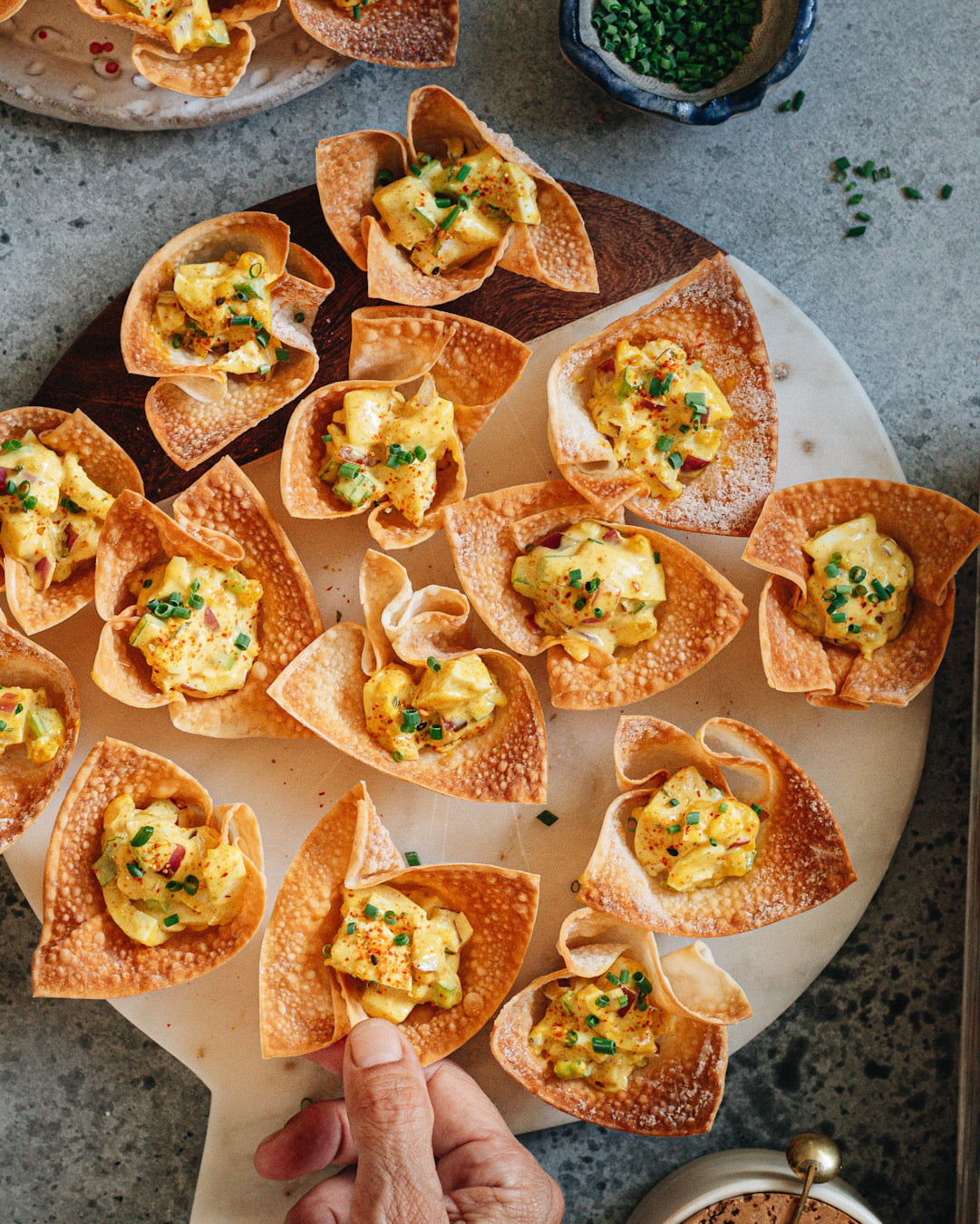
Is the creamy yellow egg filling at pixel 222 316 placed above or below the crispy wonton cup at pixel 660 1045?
above

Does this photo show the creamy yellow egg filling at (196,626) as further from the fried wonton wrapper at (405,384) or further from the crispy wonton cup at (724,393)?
the crispy wonton cup at (724,393)

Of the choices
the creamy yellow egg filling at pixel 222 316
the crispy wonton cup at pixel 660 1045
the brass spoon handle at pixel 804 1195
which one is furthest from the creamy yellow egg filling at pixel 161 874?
the brass spoon handle at pixel 804 1195

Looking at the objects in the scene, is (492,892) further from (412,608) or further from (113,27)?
(113,27)

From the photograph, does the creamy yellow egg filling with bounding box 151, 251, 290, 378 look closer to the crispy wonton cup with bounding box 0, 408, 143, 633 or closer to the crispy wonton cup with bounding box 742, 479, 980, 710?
the crispy wonton cup with bounding box 0, 408, 143, 633

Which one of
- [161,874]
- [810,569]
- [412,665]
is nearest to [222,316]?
[412,665]

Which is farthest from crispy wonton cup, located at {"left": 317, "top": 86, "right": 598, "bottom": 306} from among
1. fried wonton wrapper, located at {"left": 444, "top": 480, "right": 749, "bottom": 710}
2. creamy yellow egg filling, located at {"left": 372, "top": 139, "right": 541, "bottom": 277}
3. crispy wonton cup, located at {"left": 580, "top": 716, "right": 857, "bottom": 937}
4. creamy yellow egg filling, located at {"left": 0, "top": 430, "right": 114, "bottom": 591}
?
crispy wonton cup, located at {"left": 580, "top": 716, "right": 857, "bottom": 937}

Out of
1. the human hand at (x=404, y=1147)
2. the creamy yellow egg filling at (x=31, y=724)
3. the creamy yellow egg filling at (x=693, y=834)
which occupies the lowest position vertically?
the human hand at (x=404, y=1147)

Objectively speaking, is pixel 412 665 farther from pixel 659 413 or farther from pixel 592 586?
pixel 659 413
